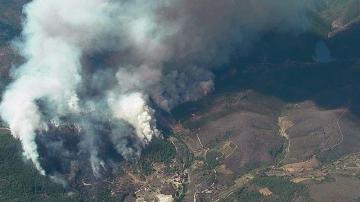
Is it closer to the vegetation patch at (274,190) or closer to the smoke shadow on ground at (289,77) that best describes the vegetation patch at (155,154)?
the smoke shadow on ground at (289,77)

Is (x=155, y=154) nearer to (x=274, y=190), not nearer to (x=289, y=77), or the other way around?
(x=274, y=190)

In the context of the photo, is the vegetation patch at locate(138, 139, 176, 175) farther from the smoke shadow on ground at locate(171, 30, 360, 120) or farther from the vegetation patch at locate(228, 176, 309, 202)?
the vegetation patch at locate(228, 176, 309, 202)

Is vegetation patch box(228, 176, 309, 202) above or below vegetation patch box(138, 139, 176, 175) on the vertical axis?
below

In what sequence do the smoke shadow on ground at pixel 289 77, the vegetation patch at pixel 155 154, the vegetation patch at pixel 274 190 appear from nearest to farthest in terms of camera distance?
the vegetation patch at pixel 274 190 < the vegetation patch at pixel 155 154 < the smoke shadow on ground at pixel 289 77

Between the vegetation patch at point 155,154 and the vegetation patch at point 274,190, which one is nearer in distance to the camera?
the vegetation patch at point 274,190

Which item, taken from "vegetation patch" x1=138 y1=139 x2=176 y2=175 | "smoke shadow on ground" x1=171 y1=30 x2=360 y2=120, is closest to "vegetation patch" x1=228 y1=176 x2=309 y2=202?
"vegetation patch" x1=138 y1=139 x2=176 y2=175

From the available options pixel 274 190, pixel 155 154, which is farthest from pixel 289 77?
pixel 274 190

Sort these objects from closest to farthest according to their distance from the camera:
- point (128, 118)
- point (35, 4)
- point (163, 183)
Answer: point (163, 183) < point (128, 118) < point (35, 4)

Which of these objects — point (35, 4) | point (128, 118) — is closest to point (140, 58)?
point (128, 118)

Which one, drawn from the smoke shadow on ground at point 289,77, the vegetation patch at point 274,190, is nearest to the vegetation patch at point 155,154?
the smoke shadow on ground at point 289,77

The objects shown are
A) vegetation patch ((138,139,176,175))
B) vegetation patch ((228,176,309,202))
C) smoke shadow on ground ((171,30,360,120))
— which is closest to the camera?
vegetation patch ((228,176,309,202))

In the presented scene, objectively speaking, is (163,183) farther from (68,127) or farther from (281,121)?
(281,121)
